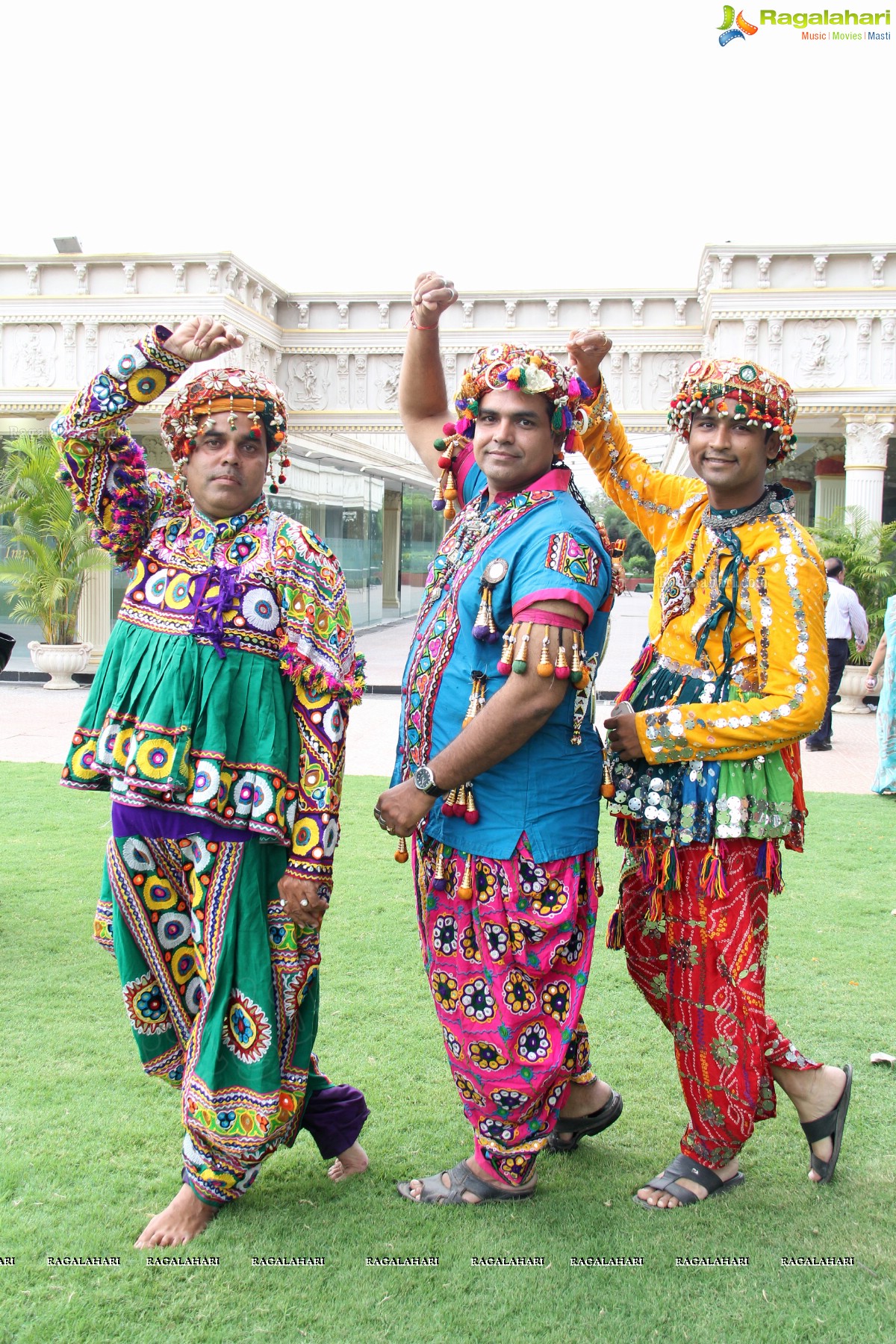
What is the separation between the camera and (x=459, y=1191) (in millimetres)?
2684

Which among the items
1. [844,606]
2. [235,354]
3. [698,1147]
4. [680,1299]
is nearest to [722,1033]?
[698,1147]

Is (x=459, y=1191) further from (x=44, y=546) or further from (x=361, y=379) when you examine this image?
(x=361, y=379)

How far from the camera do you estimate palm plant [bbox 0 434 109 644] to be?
44.4 feet

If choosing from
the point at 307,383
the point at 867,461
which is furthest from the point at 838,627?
the point at 307,383

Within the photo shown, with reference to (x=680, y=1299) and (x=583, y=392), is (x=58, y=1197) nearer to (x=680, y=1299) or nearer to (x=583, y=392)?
(x=680, y=1299)

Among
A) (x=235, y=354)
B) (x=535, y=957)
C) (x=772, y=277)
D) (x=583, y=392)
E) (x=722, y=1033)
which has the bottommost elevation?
(x=722, y=1033)

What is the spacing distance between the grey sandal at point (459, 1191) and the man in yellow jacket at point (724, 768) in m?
0.34

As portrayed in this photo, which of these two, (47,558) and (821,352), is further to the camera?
(821,352)

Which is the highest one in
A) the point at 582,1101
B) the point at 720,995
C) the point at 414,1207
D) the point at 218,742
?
the point at 218,742

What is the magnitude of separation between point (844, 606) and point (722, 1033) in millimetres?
8646

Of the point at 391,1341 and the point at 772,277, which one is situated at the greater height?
the point at 772,277

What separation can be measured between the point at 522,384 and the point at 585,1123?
6.27 feet

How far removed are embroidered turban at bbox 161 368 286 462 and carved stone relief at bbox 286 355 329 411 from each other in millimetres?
17256

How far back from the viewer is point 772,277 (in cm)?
1689
